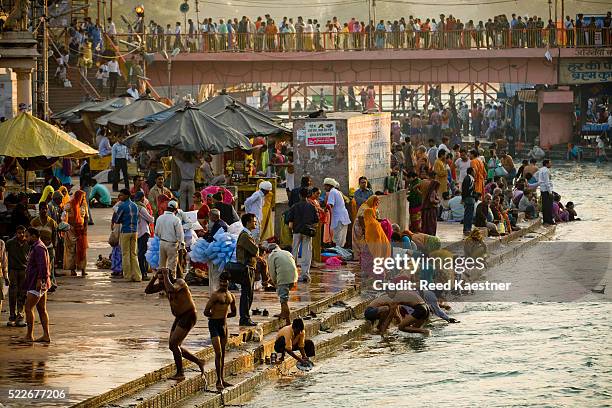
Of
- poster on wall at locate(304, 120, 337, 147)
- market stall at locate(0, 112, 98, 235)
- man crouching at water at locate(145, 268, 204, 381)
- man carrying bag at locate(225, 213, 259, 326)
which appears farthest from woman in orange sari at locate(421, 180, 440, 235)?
man crouching at water at locate(145, 268, 204, 381)

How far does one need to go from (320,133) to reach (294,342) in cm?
791

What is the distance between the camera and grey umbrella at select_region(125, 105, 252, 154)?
27.0 metres

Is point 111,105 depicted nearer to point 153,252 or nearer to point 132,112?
point 132,112

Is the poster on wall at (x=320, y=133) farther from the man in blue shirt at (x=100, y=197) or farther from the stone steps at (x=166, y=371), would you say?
the man in blue shirt at (x=100, y=197)

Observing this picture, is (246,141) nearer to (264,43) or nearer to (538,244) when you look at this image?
(538,244)

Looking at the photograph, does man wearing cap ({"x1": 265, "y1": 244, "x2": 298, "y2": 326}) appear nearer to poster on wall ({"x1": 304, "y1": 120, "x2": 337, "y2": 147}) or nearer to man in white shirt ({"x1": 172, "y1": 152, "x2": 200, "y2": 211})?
poster on wall ({"x1": 304, "y1": 120, "x2": 337, "y2": 147})

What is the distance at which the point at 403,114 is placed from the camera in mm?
85875

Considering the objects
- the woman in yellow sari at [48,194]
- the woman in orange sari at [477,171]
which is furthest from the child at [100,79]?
the woman in yellow sari at [48,194]

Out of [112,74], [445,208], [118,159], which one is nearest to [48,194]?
[445,208]

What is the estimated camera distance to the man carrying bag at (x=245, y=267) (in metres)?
19.1

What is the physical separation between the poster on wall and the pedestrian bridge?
106 feet

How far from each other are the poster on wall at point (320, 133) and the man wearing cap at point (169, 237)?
5599 millimetres

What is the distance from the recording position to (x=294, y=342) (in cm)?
1916

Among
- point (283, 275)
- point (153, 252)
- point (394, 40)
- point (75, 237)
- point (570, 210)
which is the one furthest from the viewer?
point (394, 40)
